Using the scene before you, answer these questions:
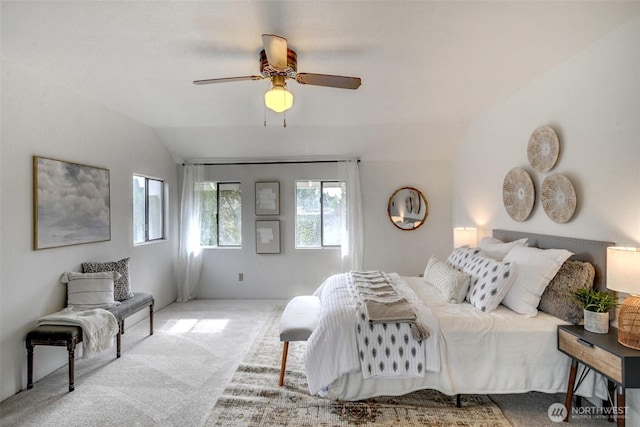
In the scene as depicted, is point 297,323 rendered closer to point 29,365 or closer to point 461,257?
point 461,257

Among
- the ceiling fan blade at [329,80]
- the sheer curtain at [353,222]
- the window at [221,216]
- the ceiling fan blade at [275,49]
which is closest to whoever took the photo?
the ceiling fan blade at [275,49]

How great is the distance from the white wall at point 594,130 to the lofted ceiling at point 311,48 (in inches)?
6.2

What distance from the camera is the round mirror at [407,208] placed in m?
5.11

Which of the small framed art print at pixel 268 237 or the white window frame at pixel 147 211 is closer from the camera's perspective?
the white window frame at pixel 147 211

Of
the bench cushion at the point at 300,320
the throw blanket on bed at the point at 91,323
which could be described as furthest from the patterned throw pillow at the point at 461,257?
the throw blanket on bed at the point at 91,323

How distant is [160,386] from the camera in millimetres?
2592

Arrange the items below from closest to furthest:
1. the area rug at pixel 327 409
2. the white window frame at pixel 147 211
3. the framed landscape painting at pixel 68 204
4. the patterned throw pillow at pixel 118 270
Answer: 1. the area rug at pixel 327 409
2. the framed landscape painting at pixel 68 204
3. the patterned throw pillow at pixel 118 270
4. the white window frame at pixel 147 211

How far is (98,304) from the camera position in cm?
→ 297

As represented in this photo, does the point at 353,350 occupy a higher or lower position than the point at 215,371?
higher

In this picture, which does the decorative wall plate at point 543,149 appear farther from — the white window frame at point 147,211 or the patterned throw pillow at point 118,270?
the white window frame at point 147,211

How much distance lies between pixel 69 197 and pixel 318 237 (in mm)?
3256

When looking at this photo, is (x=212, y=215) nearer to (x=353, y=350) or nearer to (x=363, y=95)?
(x=363, y=95)

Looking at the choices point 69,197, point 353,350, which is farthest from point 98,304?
point 353,350

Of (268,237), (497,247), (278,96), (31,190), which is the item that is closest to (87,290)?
(31,190)
